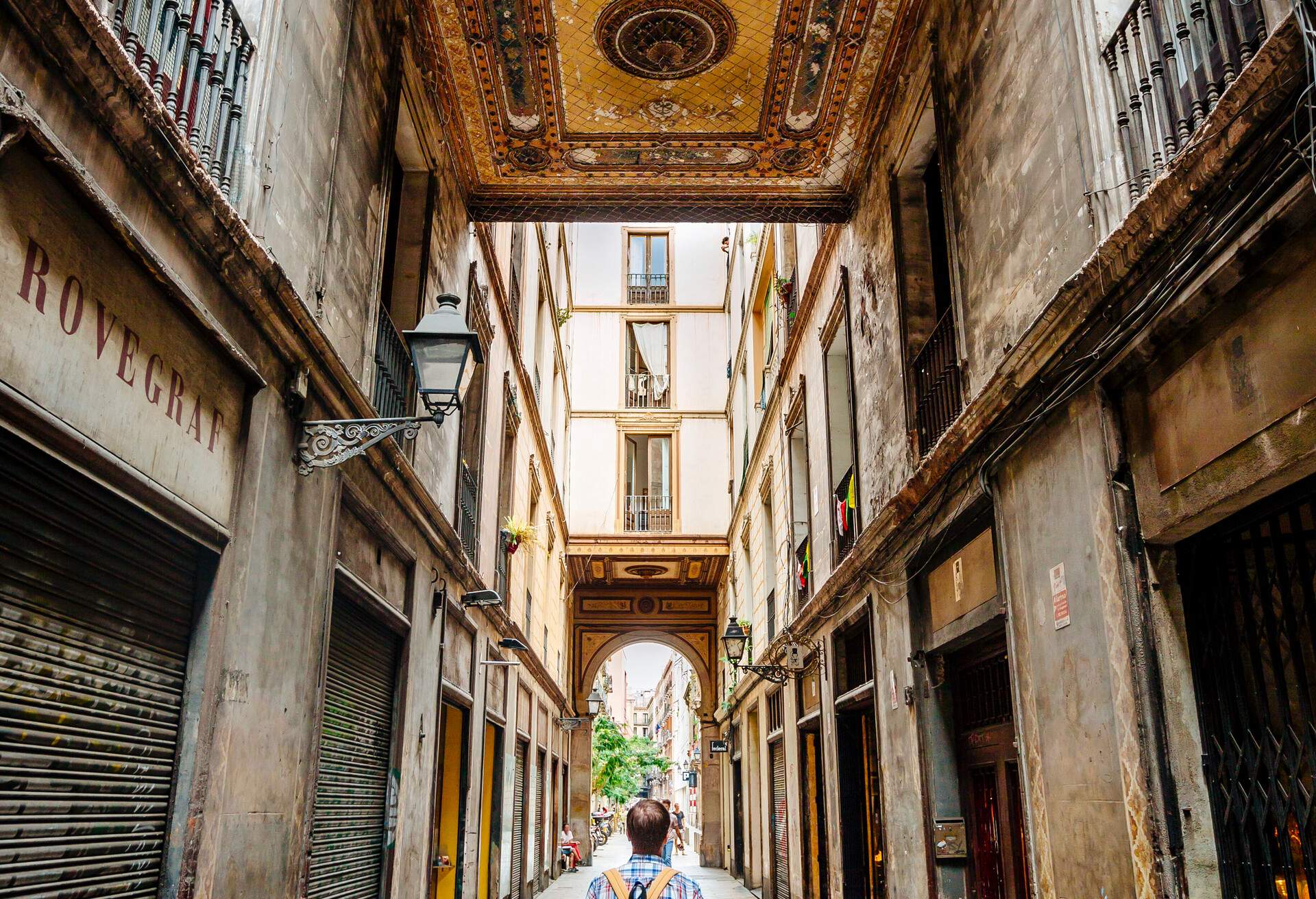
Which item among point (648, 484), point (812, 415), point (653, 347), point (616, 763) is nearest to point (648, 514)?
point (648, 484)

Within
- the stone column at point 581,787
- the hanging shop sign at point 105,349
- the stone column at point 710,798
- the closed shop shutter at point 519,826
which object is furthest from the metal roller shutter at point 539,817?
the hanging shop sign at point 105,349

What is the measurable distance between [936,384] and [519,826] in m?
11.0

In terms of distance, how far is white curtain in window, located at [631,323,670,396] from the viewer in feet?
82.5

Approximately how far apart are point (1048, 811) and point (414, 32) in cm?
646

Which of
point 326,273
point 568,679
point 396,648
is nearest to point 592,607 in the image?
point 568,679

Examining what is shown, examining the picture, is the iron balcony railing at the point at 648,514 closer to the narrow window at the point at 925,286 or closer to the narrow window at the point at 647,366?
the narrow window at the point at 647,366

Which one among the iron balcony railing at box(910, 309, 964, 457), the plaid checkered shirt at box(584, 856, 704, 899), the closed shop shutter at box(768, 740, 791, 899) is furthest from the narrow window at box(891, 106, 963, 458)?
the closed shop shutter at box(768, 740, 791, 899)

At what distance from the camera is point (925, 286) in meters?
7.78

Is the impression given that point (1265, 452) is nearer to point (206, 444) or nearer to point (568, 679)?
point (206, 444)

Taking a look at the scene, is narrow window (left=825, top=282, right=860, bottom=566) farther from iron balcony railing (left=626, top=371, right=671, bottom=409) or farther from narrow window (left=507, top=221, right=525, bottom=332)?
iron balcony railing (left=626, top=371, right=671, bottom=409)

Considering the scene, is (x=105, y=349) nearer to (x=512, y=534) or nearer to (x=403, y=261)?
(x=403, y=261)

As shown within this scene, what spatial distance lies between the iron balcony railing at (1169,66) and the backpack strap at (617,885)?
11.0 feet

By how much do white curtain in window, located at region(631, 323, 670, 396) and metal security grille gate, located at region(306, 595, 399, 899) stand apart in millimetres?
18101

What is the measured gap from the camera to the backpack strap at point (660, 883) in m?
3.43
